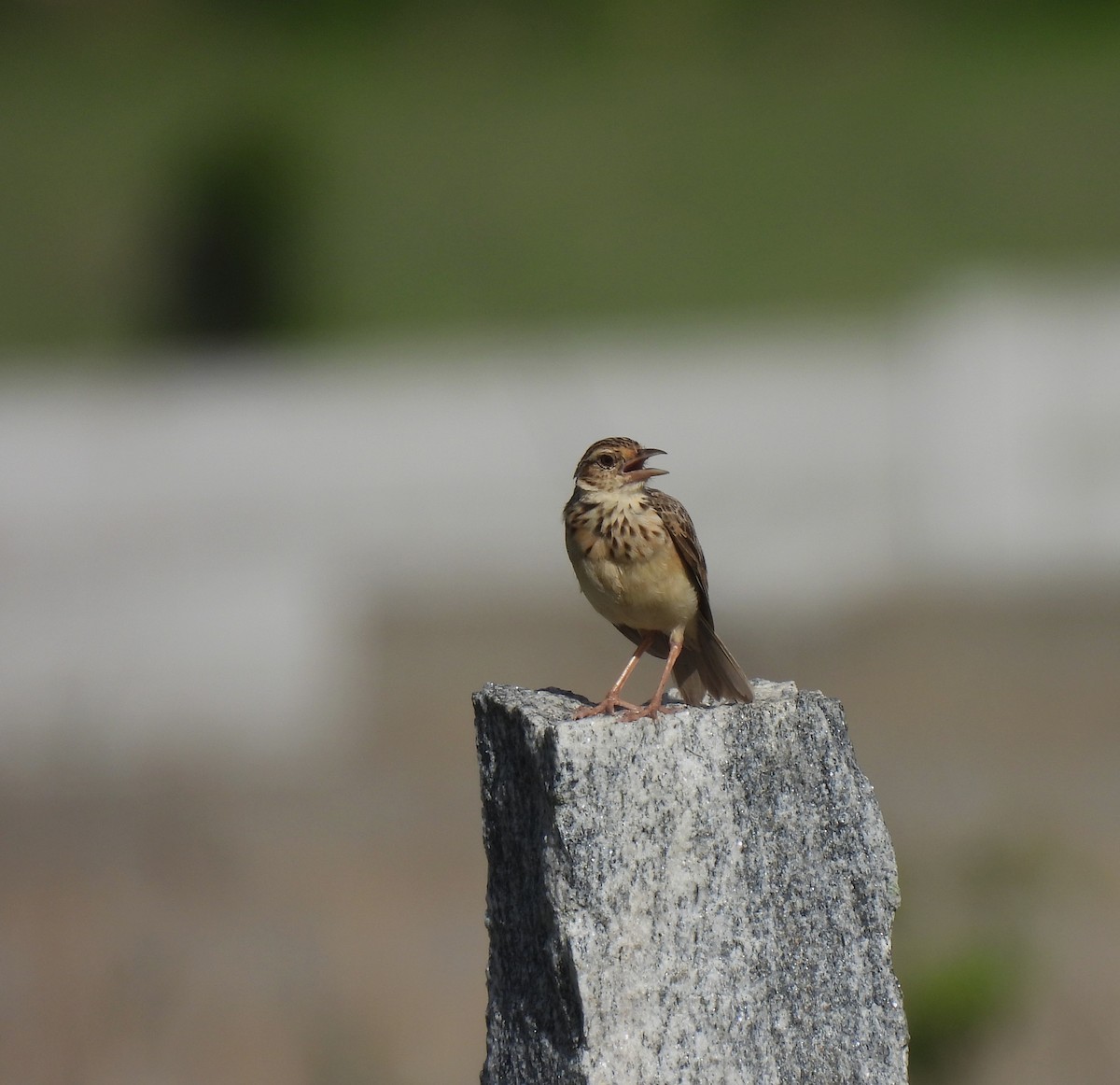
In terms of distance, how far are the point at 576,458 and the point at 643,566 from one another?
1155 cm

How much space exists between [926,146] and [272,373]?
41.8 feet

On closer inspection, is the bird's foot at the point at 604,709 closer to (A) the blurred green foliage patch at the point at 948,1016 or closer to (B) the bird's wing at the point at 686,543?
(B) the bird's wing at the point at 686,543

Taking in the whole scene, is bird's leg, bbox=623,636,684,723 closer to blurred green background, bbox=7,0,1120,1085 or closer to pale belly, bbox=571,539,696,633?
pale belly, bbox=571,539,696,633

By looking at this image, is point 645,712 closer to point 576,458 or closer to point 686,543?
point 686,543

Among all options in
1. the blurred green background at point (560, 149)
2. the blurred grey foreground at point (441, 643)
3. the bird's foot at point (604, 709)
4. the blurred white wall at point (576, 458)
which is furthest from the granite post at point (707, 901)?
the blurred green background at point (560, 149)

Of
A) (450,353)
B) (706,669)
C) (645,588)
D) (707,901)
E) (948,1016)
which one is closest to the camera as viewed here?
(707,901)

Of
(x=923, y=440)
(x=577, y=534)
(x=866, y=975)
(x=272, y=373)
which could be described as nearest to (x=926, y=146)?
(x=923, y=440)

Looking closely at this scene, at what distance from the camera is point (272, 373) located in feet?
51.0

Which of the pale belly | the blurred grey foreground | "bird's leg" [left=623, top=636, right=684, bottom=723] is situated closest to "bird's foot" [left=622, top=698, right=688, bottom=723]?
"bird's leg" [left=623, top=636, right=684, bottom=723]

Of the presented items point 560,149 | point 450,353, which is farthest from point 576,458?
point 560,149

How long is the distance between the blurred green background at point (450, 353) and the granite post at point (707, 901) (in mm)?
3693

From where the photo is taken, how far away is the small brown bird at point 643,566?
3963 millimetres

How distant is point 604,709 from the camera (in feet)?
10.4

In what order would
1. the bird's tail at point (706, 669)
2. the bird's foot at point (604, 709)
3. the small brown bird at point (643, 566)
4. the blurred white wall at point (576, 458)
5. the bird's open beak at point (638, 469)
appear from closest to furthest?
1. the bird's foot at point (604, 709)
2. the bird's tail at point (706, 669)
3. the small brown bird at point (643, 566)
4. the bird's open beak at point (638, 469)
5. the blurred white wall at point (576, 458)
